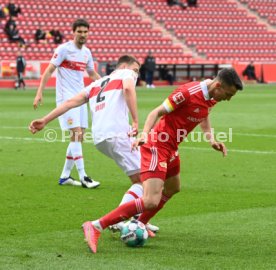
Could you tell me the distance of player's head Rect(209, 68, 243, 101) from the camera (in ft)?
24.1

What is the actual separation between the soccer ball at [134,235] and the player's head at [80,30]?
4686 mm

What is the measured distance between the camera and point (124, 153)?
8625 millimetres

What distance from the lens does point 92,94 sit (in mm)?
8352

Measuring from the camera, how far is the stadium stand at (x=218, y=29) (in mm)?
52750

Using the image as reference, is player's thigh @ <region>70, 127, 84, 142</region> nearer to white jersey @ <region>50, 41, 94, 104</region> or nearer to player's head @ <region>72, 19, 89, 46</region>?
white jersey @ <region>50, 41, 94, 104</region>

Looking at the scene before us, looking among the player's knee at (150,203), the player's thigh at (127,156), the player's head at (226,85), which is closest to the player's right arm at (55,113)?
the player's thigh at (127,156)

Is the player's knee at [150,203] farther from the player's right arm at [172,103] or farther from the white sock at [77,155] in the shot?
the white sock at [77,155]

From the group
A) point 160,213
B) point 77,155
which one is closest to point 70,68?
point 77,155

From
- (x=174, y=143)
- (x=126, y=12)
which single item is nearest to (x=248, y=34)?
(x=126, y=12)

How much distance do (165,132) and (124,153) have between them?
38.6 inches

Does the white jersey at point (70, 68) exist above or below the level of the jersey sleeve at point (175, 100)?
below

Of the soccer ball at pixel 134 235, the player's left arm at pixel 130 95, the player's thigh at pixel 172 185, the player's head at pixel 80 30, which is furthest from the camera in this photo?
the player's head at pixel 80 30

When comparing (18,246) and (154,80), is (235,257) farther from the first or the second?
(154,80)

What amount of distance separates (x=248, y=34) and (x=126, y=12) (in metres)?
9.29
